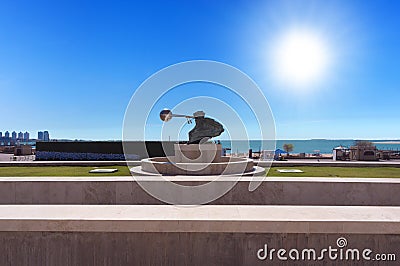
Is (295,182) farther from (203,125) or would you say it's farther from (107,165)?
(107,165)

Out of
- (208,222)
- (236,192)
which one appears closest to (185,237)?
(208,222)

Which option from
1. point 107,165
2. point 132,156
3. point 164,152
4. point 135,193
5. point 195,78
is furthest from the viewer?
point 164,152

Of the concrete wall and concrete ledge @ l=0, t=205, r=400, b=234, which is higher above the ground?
concrete ledge @ l=0, t=205, r=400, b=234

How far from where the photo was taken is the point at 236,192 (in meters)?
8.52

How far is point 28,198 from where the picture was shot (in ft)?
28.2

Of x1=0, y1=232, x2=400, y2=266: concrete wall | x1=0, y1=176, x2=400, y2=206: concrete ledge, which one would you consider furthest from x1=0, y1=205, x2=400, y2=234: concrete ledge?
x1=0, y1=176, x2=400, y2=206: concrete ledge

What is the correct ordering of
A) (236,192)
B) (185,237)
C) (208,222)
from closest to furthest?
(208,222), (185,237), (236,192)

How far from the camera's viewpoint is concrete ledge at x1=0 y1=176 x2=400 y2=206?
8.43 metres

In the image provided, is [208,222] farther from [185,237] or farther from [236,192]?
[236,192]

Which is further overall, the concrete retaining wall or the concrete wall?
the concrete wall

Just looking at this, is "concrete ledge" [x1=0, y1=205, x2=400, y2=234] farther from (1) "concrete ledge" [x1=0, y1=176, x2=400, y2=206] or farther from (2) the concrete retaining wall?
(1) "concrete ledge" [x1=0, y1=176, x2=400, y2=206]

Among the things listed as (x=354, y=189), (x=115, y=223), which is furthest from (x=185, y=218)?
(x=354, y=189)

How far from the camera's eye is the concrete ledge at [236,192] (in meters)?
8.43

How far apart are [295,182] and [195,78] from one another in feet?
16.2
